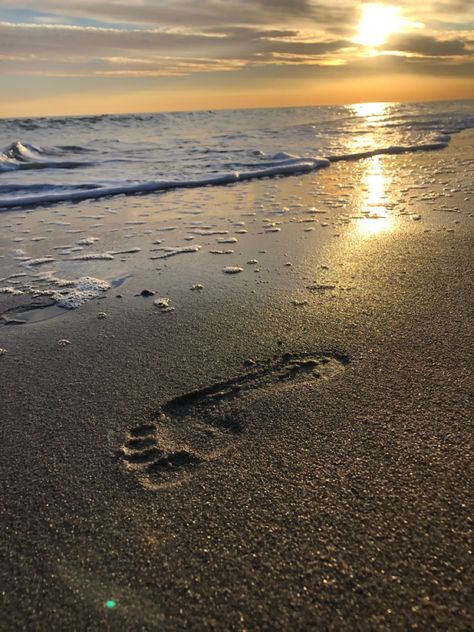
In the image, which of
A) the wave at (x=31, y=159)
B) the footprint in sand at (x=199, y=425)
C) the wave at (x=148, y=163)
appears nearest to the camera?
the footprint in sand at (x=199, y=425)

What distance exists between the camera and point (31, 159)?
1247 cm

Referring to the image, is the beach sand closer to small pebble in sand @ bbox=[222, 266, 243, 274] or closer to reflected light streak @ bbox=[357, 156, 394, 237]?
small pebble in sand @ bbox=[222, 266, 243, 274]

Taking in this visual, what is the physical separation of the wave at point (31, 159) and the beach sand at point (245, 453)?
377 inches

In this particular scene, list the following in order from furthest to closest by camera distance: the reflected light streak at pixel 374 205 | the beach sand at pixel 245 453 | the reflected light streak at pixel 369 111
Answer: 1. the reflected light streak at pixel 369 111
2. the reflected light streak at pixel 374 205
3. the beach sand at pixel 245 453

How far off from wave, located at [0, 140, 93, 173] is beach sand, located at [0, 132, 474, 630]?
31.4 ft

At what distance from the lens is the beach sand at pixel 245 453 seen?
4.15 ft

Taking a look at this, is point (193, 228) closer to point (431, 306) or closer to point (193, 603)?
point (431, 306)

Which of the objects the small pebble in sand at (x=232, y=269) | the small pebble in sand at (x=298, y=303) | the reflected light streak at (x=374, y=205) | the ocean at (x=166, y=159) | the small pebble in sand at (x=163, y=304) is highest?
the ocean at (x=166, y=159)

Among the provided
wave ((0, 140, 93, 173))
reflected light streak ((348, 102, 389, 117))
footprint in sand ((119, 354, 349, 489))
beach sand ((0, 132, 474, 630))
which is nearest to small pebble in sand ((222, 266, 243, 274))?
beach sand ((0, 132, 474, 630))

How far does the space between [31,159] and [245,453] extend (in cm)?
1290

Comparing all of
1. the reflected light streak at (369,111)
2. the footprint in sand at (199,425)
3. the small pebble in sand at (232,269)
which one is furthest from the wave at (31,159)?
the reflected light streak at (369,111)

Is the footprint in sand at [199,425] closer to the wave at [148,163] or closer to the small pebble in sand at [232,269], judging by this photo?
the small pebble in sand at [232,269]

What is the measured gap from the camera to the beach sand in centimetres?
127

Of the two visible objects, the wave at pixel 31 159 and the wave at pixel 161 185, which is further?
the wave at pixel 31 159
